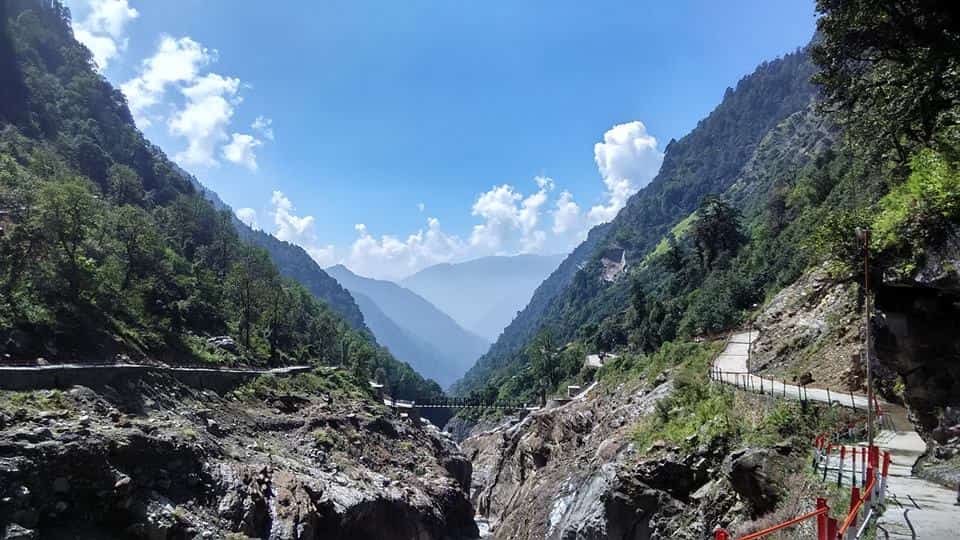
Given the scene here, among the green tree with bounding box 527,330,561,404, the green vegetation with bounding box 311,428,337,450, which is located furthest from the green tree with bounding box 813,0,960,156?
the green tree with bounding box 527,330,561,404

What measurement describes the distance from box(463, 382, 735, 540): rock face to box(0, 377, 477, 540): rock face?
10232 mm

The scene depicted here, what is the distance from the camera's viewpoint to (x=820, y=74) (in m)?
22.1

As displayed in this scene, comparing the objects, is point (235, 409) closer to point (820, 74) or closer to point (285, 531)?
point (285, 531)

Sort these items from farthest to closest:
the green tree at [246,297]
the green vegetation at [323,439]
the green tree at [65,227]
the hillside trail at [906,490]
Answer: the green tree at [246,297] < the green tree at [65,227] < the green vegetation at [323,439] < the hillside trail at [906,490]

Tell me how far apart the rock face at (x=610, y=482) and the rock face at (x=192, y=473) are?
33.6 ft

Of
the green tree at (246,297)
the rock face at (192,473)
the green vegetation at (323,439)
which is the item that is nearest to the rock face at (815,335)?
the rock face at (192,473)

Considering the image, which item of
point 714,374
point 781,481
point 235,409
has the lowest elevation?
point 235,409

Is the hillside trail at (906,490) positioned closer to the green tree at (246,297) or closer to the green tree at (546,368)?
the green tree at (246,297)

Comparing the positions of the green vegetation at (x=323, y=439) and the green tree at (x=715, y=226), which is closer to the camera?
the green vegetation at (x=323, y=439)

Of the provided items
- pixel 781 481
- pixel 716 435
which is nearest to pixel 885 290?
pixel 781 481

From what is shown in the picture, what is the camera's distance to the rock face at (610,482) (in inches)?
893

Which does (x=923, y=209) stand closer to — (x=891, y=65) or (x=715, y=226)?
(x=891, y=65)

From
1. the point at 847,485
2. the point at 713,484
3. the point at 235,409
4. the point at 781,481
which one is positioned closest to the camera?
the point at 847,485

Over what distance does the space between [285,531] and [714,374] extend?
1006 inches
